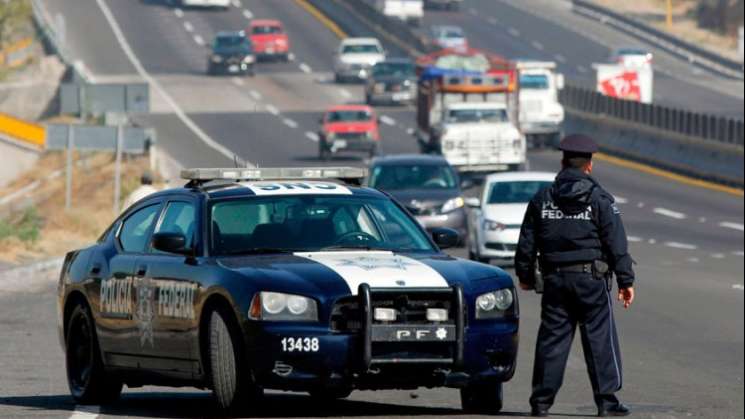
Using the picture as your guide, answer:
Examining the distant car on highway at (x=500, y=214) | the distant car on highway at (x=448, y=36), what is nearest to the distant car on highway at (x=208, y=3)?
the distant car on highway at (x=448, y=36)

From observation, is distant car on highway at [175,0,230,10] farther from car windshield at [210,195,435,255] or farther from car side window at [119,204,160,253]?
car windshield at [210,195,435,255]

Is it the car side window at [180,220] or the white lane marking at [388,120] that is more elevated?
the car side window at [180,220]

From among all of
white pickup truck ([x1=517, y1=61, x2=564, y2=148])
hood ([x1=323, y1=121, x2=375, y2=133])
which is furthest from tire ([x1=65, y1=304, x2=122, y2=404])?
white pickup truck ([x1=517, y1=61, x2=564, y2=148])

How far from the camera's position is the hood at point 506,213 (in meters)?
28.5

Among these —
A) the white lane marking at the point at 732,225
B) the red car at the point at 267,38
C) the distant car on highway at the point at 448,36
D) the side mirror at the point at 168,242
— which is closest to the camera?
the side mirror at the point at 168,242

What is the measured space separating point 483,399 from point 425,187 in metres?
20.2

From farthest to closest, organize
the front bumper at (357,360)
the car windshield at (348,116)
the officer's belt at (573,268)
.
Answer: the car windshield at (348,116)
the officer's belt at (573,268)
the front bumper at (357,360)

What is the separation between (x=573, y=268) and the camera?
11109 mm

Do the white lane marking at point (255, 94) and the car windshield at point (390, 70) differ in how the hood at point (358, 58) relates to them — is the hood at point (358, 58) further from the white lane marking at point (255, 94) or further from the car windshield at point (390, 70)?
the car windshield at point (390, 70)

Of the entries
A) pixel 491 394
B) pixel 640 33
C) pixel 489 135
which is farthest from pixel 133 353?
pixel 640 33

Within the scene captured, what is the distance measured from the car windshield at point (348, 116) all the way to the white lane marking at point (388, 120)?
362 inches

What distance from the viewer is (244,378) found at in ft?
34.9

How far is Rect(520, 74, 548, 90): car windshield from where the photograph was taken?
54312 mm

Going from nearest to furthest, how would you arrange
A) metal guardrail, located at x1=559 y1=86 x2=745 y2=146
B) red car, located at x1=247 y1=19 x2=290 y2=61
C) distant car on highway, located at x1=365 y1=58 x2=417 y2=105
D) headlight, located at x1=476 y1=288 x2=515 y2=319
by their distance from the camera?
headlight, located at x1=476 y1=288 x2=515 y2=319, metal guardrail, located at x1=559 y1=86 x2=745 y2=146, distant car on highway, located at x1=365 y1=58 x2=417 y2=105, red car, located at x1=247 y1=19 x2=290 y2=61
